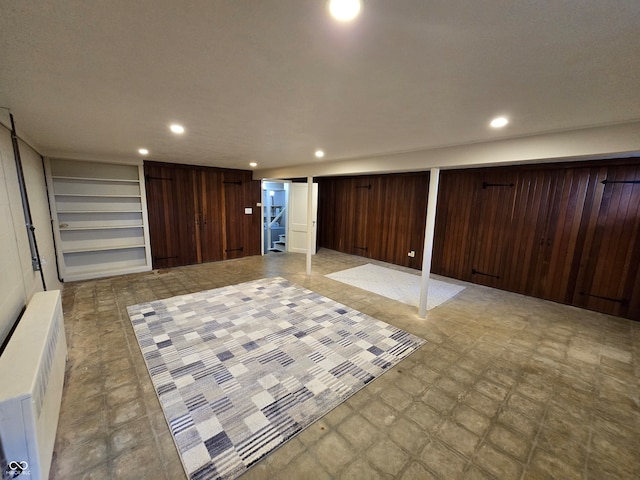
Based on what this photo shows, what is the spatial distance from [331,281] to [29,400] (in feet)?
12.8

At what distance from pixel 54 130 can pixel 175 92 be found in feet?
7.36

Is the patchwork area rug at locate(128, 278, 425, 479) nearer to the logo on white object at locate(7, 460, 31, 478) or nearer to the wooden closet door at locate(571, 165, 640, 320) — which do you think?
the logo on white object at locate(7, 460, 31, 478)

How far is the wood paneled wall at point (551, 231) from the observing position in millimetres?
3422

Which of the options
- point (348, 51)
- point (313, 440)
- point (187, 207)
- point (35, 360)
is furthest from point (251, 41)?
point (187, 207)

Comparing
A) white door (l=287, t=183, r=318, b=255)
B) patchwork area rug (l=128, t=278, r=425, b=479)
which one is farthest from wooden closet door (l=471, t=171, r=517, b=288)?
white door (l=287, t=183, r=318, b=255)

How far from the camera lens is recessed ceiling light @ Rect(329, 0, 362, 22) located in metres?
0.82

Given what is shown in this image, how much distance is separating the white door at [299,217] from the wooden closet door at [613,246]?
5.14 m

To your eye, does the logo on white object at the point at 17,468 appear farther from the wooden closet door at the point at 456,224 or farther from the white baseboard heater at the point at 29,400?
the wooden closet door at the point at 456,224

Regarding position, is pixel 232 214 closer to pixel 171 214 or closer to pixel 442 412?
pixel 171 214

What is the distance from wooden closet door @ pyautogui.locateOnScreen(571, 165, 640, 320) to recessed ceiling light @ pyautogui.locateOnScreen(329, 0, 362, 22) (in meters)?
4.69

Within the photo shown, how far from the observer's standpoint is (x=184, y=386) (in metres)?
2.02

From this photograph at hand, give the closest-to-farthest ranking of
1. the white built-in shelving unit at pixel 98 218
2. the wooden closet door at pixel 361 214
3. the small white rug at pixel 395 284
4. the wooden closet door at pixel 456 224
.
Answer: the small white rug at pixel 395 284
the white built-in shelving unit at pixel 98 218
the wooden closet door at pixel 456 224
the wooden closet door at pixel 361 214

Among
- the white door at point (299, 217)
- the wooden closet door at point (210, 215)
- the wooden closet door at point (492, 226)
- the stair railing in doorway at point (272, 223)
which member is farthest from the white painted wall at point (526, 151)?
the stair railing in doorway at point (272, 223)

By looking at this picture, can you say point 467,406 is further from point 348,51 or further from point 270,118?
point 270,118
